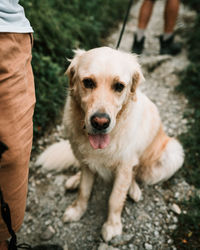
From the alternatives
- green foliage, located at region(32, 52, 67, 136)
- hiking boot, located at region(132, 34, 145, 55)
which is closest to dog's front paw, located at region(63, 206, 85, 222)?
green foliage, located at region(32, 52, 67, 136)

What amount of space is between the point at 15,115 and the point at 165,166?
186 cm

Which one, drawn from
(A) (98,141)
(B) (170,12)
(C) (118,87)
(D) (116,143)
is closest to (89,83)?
(C) (118,87)

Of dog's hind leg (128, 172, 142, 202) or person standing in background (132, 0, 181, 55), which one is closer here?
dog's hind leg (128, 172, 142, 202)

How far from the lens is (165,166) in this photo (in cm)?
240

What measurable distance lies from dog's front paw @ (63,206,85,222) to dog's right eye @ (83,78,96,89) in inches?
51.6

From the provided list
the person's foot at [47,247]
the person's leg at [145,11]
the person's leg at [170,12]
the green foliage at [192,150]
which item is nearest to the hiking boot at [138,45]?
the person's leg at [145,11]

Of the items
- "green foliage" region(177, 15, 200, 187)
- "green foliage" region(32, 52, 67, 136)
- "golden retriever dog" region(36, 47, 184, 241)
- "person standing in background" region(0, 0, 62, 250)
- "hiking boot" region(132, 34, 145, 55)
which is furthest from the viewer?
"hiking boot" region(132, 34, 145, 55)

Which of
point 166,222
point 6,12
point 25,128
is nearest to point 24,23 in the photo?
point 6,12

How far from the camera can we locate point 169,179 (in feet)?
8.36

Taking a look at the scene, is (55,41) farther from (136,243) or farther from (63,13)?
(136,243)

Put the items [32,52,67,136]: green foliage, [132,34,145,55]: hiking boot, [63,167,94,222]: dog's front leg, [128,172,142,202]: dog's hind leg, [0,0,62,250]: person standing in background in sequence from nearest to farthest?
1. [0,0,62,250]: person standing in background
2. [63,167,94,222]: dog's front leg
3. [128,172,142,202]: dog's hind leg
4. [32,52,67,136]: green foliage
5. [132,34,145,55]: hiking boot

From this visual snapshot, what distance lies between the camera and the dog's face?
A: 1.44 metres

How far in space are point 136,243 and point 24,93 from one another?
1.75 m

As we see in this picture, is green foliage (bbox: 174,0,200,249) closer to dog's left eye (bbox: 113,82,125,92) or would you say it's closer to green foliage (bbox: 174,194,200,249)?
green foliage (bbox: 174,194,200,249)
